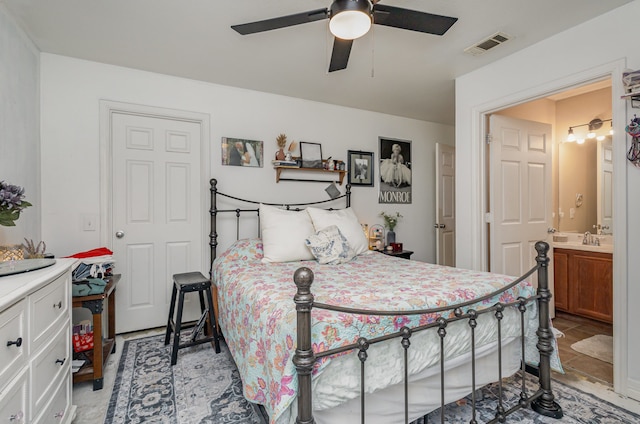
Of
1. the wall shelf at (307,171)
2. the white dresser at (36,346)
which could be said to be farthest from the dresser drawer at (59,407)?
the wall shelf at (307,171)

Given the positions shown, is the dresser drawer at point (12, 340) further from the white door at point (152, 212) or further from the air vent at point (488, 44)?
the air vent at point (488, 44)

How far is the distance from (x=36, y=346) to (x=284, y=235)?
1679mm

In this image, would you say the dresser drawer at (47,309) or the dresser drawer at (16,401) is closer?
the dresser drawer at (16,401)

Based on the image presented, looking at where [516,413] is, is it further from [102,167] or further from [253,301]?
[102,167]

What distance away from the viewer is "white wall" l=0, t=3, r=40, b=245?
→ 1.98 meters

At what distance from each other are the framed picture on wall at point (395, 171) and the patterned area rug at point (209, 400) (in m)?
2.54

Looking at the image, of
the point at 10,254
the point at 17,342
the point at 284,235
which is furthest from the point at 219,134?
the point at 17,342

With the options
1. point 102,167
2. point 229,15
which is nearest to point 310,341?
point 229,15

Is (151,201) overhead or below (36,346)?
overhead

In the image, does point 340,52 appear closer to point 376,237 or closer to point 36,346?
point 36,346

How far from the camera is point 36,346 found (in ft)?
4.01

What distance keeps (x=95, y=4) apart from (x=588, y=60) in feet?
10.7

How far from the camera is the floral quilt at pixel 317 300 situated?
1250mm

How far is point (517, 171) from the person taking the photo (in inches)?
124
